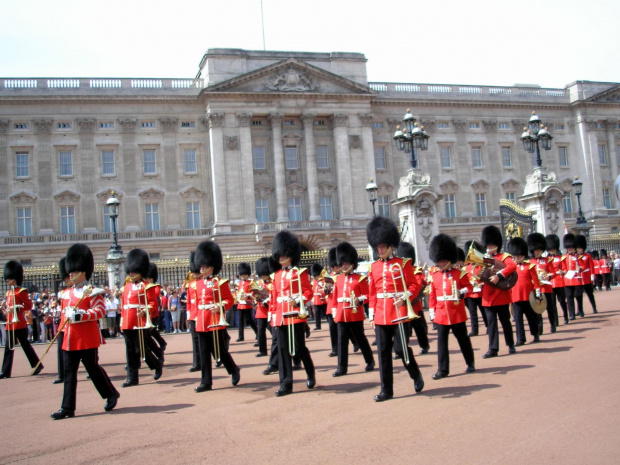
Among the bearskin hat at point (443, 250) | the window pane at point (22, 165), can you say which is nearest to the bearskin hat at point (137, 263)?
the bearskin hat at point (443, 250)

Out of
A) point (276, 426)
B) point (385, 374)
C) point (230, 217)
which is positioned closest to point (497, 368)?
point (385, 374)

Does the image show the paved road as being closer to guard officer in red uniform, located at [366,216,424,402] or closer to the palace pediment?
guard officer in red uniform, located at [366,216,424,402]

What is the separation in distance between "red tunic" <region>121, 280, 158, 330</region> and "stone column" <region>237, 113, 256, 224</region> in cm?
3024

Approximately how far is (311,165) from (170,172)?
9.13 metres

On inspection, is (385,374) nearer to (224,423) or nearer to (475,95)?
(224,423)

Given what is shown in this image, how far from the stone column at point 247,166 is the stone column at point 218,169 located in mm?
1215

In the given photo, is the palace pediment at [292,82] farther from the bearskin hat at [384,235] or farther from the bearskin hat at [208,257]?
the bearskin hat at [384,235]

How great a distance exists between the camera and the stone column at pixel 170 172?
134 feet

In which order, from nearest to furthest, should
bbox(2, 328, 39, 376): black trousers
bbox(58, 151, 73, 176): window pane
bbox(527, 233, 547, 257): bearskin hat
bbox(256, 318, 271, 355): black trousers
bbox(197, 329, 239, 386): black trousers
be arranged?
bbox(197, 329, 239, 386): black trousers → bbox(2, 328, 39, 376): black trousers → bbox(256, 318, 271, 355): black trousers → bbox(527, 233, 547, 257): bearskin hat → bbox(58, 151, 73, 176): window pane

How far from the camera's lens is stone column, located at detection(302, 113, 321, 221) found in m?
42.2

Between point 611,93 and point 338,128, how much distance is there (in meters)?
22.7

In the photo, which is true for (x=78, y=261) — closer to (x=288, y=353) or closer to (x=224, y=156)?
(x=288, y=353)

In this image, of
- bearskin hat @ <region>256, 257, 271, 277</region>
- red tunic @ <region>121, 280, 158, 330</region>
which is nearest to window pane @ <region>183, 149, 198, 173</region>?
bearskin hat @ <region>256, 257, 271, 277</region>

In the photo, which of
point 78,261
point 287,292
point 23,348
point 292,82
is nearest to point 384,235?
point 287,292
